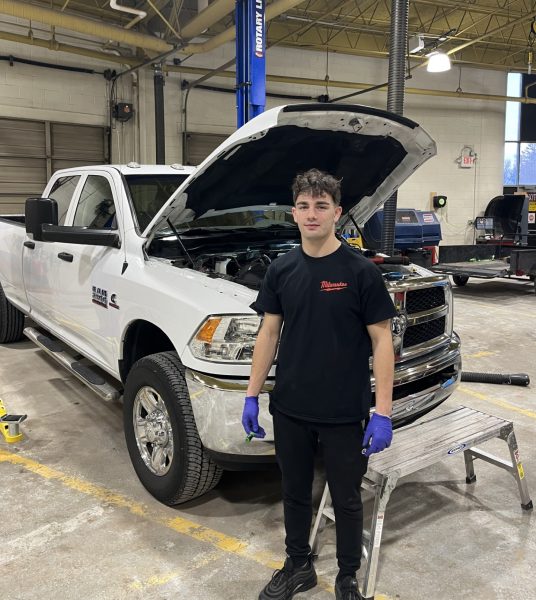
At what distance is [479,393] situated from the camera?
4.94m

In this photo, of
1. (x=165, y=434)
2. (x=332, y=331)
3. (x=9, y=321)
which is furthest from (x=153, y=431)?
(x=9, y=321)

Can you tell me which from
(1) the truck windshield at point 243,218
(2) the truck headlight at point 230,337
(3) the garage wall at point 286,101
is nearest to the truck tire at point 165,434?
(2) the truck headlight at point 230,337

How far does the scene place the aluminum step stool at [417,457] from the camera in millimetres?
2320

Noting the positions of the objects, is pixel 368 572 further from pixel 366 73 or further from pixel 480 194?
pixel 480 194

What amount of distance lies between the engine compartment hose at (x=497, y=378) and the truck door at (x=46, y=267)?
142 inches

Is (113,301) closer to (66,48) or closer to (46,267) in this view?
(46,267)

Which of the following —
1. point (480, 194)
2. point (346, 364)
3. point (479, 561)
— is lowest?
point (479, 561)

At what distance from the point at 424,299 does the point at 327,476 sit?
50.1 inches

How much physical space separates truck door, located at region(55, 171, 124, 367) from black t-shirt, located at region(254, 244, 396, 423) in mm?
1610

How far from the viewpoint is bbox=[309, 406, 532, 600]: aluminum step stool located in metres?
2.32

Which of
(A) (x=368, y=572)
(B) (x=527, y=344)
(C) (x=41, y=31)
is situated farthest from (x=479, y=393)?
(C) (x=41, y=31)

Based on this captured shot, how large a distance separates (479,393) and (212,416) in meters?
3.22

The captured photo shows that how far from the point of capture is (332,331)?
2.02m

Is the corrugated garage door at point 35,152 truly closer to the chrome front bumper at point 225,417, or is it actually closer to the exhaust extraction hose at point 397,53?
the exhaust extraction hose at point 397,53
